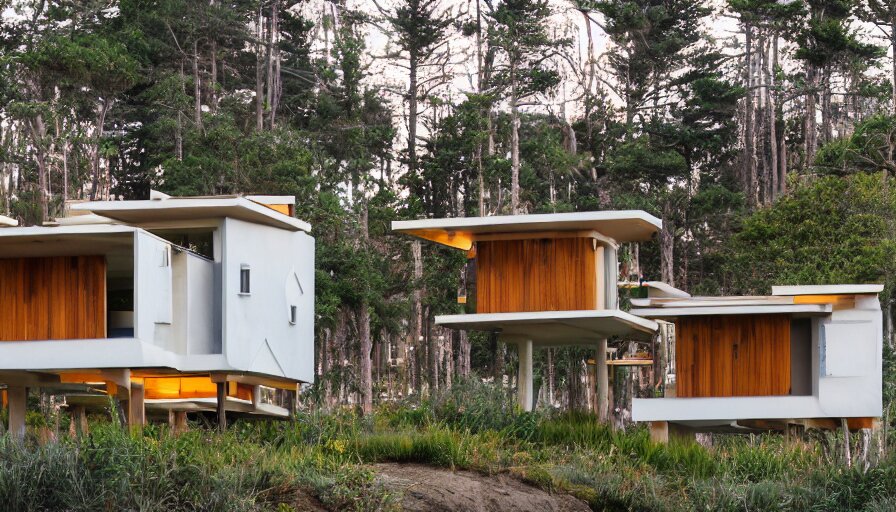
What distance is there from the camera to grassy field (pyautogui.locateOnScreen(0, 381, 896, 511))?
65.6 ft

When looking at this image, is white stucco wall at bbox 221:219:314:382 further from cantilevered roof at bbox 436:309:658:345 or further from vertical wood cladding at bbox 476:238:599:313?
vertical wood cladding at bbox 476:238:599:313

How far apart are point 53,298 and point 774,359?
14.0 meters

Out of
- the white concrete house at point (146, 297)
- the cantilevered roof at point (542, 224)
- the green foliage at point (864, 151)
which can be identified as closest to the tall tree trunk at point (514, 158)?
the green foliage at point (864, 151)

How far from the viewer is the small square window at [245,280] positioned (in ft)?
90.9

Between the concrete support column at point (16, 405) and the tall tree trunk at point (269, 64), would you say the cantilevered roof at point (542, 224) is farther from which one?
the tall tree trunk at point (269, 64)

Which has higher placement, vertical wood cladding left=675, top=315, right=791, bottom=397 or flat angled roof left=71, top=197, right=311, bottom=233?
flat angled roof left=71, top=197, right=311, bottom=233

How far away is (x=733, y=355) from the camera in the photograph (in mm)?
29547

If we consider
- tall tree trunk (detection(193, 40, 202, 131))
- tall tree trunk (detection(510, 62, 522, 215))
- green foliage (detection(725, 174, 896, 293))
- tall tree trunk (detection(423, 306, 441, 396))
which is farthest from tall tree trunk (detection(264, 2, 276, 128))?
green foliage (detection(725, 174, 896, 293))

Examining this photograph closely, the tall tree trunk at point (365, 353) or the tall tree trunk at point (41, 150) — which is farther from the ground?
the tall tree trunk at point (41, 150)

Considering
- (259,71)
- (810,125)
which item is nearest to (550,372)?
(810,125)

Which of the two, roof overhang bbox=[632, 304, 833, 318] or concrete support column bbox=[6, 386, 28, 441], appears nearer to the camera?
concrete support column bbox=[6, 386, 28, 441]

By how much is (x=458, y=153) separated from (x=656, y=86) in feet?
31.3

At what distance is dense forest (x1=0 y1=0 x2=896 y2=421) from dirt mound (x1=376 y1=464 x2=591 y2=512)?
23.6 metres

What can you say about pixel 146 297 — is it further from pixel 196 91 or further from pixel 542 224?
pixel 196 91
